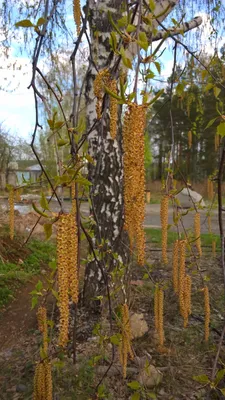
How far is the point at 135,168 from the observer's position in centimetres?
85

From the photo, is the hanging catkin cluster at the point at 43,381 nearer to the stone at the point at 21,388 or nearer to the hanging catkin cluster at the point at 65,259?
the hanging catkin cluster at the point at 65,259

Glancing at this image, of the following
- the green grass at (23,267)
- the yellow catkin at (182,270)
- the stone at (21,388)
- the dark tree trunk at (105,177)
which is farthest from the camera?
the green grass at (23,267)

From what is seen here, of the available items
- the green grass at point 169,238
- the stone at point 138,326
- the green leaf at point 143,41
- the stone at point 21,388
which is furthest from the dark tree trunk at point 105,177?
the green grass at point 169,238

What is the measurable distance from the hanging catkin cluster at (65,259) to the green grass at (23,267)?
326 cm

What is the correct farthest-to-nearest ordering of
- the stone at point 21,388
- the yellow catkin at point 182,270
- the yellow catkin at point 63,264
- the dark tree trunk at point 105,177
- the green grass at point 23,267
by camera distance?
the green grass at point 23,267 < the dark tree trunk at point 105,177 < the stone at point 21,388 < the yellow catkin at point 182,270 < the yellow catkin at point 63,264

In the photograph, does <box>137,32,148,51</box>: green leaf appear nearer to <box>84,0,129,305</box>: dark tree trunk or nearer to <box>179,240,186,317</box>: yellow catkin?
<box>179,240,186,317</box>: yellow catkin

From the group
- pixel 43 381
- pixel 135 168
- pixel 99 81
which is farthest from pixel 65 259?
pixel 43 381

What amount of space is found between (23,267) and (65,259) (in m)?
4.47

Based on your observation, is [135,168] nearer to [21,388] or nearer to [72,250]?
[72,250]

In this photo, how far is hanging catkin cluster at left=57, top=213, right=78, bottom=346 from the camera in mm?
820

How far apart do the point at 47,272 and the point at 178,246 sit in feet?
12.1

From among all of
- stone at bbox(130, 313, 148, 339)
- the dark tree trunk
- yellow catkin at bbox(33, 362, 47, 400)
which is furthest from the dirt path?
yellow catkin at bbox(33, 362, 47, 400)

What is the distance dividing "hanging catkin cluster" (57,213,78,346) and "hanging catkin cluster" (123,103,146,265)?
143mm

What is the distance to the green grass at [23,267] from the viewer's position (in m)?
4.15
